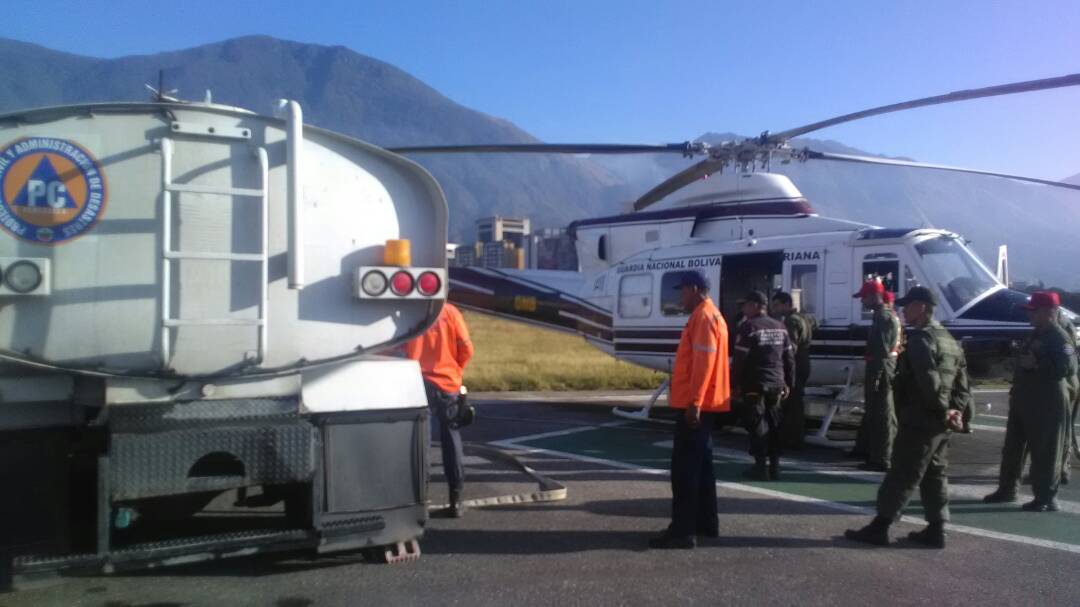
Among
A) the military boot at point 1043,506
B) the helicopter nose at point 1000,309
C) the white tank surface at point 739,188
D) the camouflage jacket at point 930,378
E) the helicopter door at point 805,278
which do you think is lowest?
the military boot at point 1043,506

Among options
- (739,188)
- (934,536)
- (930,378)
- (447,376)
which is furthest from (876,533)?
(739,188)

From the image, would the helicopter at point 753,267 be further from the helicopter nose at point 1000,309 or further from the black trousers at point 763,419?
Answer: the black trousers at point 763,419

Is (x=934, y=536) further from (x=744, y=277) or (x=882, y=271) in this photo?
(x=744, y=277)

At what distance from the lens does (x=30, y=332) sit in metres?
3.50

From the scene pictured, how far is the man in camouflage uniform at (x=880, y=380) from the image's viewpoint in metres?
7.31

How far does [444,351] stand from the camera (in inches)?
217

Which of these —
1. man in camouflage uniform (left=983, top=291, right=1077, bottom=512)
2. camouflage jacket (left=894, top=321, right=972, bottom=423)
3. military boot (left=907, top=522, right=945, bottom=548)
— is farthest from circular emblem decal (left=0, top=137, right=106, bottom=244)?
man in camouflage uniform (left=983, top=291, right=1077, bottom=512)

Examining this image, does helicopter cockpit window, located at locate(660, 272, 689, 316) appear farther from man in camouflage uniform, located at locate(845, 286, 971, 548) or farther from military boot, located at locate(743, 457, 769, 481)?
man in camouflage uniform, located at locate(845, 286, 971, 548)

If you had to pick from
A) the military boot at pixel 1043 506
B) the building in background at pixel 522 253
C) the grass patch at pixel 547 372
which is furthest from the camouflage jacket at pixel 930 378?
the building in background at pixel 522 253

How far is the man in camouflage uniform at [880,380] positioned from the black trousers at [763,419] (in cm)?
111

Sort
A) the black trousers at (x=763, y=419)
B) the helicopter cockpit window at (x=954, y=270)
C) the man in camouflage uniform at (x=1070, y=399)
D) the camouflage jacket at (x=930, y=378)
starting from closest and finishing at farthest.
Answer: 1. the camouflage jacket at (x=930, y=378)
2. the man in camouflage uniform at (x=1070, y=399)
3. the black trousers at (x=763, y=419)
4. the helicopter cockpit window at (x=954, y=270)

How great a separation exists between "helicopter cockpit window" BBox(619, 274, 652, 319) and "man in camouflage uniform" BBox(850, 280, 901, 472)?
386cm

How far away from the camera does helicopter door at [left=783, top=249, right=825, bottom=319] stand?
9375 millimetres

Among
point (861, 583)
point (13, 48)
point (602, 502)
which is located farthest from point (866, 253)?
point (13, 48)
